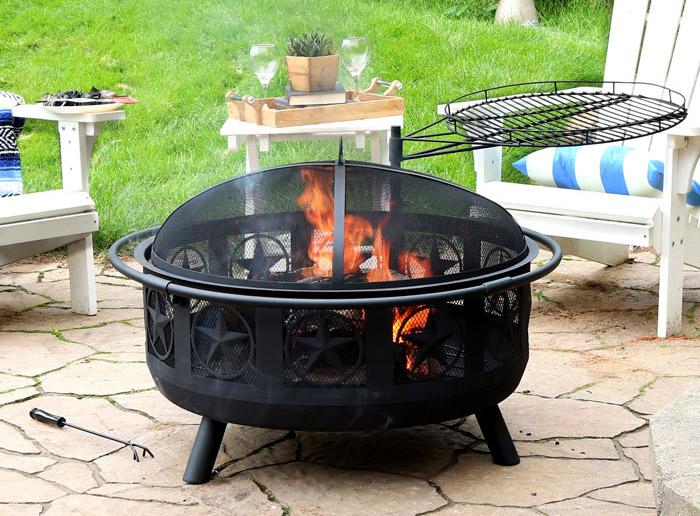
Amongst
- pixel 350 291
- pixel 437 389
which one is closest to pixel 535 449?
pixel 437 389

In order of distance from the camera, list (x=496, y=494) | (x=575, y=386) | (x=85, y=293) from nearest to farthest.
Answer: (x=496, y=494) < (x=575, y=386) < (x=85, y=293)

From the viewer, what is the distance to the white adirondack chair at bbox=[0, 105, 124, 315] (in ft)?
10.5

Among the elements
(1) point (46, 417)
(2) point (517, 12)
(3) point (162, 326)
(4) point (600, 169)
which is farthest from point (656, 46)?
(1) point (46, 417)

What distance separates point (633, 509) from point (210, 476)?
35.8 inches

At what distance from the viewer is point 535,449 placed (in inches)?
91.4

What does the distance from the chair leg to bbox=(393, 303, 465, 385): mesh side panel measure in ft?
5.81

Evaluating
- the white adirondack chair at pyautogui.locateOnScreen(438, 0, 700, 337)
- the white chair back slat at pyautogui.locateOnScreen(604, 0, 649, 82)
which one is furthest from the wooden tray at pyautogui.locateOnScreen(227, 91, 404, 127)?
the white chair back slat at pyautogui.locateOnScreen(604, 0, 649, 82)

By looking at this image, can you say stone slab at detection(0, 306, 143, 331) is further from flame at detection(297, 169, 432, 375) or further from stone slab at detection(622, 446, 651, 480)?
stone slab at detection(622, 446, 651, 480)

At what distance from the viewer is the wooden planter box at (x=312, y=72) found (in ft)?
11.4

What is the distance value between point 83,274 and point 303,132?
3.07ft

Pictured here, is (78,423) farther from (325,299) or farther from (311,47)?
(311,47)

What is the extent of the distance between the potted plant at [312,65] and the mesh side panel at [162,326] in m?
→ 1.53

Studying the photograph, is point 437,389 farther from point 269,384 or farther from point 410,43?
point 410,43

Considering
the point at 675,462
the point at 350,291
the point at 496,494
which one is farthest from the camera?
the point at 496,494
